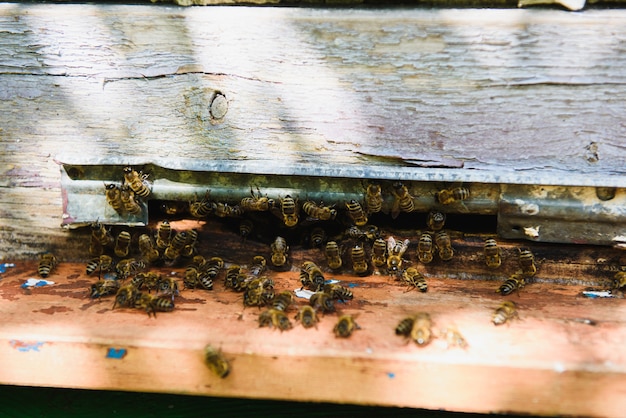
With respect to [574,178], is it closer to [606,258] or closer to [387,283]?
[606,258]

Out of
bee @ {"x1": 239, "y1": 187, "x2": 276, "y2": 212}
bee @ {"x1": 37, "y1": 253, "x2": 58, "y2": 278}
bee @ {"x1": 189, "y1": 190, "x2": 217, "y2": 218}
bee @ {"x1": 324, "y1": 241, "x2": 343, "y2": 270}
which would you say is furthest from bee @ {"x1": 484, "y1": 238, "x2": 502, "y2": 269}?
bee @ {"x1": 37, "y1": 253, "x2": 58, "y2": 278}

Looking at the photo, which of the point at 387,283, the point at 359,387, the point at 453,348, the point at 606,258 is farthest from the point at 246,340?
the point at 606,258

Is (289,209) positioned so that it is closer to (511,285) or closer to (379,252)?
(379,252)

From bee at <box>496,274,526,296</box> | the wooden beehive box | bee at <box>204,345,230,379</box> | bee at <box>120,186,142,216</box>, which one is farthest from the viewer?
bee at <box>120,186,142,216</box>

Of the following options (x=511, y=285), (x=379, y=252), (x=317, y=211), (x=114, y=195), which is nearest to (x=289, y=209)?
(x=317, y=211)

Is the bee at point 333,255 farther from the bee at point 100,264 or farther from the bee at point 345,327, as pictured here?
the bee at point 100,264

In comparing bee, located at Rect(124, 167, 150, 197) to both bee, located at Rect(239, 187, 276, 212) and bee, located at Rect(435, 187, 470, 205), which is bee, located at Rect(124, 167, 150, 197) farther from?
A: bee, located at Rect(435, 187, 470, 205)

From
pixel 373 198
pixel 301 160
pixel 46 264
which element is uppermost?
pixel 301 160
